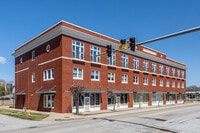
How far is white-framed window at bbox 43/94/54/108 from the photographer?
3350cm

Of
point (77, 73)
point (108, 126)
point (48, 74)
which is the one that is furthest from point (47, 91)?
point (108, 126)

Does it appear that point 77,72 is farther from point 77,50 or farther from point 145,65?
point 145,65

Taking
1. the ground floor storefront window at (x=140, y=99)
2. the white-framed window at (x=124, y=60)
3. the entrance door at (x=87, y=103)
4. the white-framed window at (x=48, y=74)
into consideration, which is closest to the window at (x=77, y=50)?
the white-framed window at (x=48, y=74)

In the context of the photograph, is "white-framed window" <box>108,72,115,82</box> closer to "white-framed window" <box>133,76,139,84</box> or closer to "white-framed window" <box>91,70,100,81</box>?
"white-framed window" <box>91,70,100,81</box>

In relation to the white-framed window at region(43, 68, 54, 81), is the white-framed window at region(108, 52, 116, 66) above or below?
above

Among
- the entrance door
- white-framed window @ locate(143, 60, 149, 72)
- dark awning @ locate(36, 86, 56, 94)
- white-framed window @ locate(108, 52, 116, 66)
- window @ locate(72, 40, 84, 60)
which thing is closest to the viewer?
dark awning @ locate(36, 86, 56, 94)

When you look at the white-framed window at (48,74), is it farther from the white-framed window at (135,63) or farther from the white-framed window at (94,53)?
the white-framed window at (135,63)

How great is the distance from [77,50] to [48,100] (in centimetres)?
815

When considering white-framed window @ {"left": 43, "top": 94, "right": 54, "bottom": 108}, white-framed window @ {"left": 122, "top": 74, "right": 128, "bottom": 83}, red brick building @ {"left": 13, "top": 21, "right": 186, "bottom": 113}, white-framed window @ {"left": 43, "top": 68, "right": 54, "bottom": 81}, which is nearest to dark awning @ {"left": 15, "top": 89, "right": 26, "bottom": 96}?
red brick building @ {"left": 13, "top": 21, "right": 186, "bottom": 113}

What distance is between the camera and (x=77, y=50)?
111ft

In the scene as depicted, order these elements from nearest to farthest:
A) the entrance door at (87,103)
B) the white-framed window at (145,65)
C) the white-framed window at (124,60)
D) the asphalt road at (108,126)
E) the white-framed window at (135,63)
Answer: the asphalt road at (108,126) → the entrance door at (87,103) → the white-framed window at (124,60) → the white-framed window at (135,63) → the white-framed window at (145,65)

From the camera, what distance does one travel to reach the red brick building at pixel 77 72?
32062 millimetres

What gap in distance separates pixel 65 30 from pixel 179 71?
44.8m

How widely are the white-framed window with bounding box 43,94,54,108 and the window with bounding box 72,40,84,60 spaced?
6.36 m
